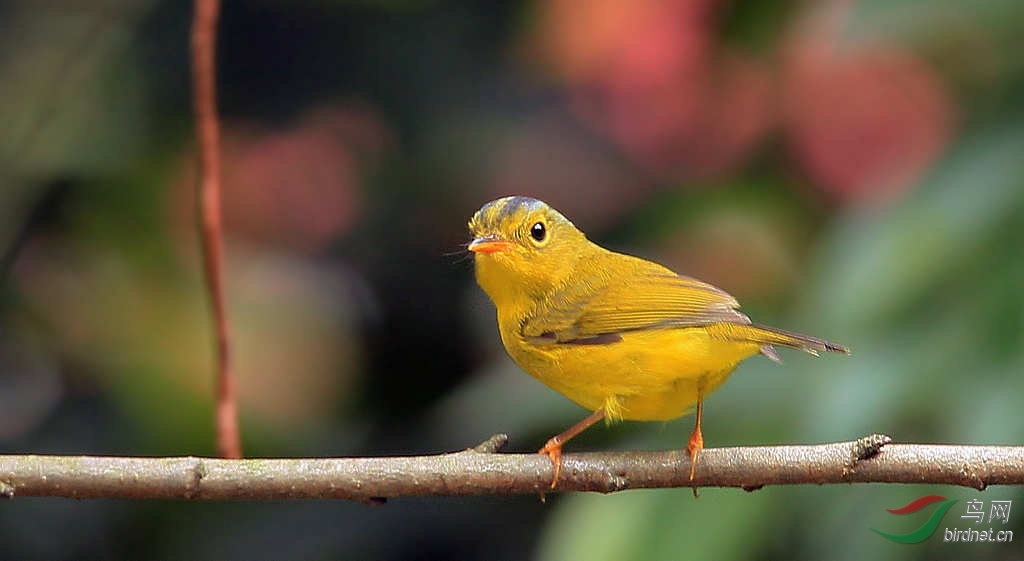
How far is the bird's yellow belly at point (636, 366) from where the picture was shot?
9.06 feet

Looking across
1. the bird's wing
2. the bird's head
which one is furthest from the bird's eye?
the bird's wing

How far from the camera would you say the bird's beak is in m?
2.75

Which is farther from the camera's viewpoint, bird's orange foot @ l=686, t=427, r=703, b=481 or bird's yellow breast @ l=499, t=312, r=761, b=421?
bird's yellow breast @ l=499, t=312, r=761, b=421

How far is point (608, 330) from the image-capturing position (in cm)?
285

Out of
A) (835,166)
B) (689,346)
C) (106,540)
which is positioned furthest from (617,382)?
(106,540)

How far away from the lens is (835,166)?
4348 mm

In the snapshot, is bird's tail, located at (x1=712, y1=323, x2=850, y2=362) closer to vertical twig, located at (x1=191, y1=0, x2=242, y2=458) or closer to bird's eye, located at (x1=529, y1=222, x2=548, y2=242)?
bird's eye, located at (x1=529, y1=222, x2=548, y2=242)

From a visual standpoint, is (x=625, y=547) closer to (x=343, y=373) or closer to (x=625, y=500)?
(x=625, y=500)

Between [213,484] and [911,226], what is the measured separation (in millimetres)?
2281

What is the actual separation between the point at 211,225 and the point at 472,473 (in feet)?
2.34

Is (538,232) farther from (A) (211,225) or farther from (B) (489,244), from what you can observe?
(A) (211,225)

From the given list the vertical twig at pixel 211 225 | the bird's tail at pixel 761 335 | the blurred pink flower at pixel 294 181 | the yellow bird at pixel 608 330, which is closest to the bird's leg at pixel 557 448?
the yellow bird at pixel 608 330
